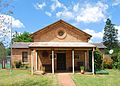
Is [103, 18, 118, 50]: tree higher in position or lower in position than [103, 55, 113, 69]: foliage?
higher

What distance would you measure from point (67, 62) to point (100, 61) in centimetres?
584

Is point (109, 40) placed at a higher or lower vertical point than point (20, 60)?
higher

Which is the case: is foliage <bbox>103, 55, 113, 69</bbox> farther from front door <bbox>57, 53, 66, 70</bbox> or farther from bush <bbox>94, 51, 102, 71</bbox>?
front door <bbox>57, 53, 66, 70</bbox>

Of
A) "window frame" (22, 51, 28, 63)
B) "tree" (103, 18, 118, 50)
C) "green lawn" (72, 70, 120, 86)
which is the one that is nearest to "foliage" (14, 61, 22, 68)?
"window frame" (22, 51, 28, 63)

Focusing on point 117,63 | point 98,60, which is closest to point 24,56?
point 98,60

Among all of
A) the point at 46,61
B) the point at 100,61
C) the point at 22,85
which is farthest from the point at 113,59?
the point at 22,85

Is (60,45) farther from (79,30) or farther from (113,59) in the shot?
(113,59)

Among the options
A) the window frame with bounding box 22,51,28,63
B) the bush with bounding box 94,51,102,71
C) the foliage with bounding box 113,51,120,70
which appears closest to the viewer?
the bush with bounding box 94,51,102,71

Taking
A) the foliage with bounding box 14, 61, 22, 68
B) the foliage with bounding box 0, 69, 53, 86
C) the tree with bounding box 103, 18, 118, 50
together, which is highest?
the tree with bounding box 103, 18, 118, 50

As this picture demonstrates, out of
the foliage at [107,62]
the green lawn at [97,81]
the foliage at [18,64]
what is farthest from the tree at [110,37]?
the green lawn at [97,81]

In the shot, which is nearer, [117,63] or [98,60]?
[98,60]

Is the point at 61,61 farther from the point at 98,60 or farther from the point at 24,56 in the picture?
the point at 24,56

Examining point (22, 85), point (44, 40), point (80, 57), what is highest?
point (44, 40)

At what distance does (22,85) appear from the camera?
65.8 feet
